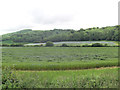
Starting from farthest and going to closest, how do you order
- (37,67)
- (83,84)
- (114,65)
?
(114,65) → (37,67) → (83,84)

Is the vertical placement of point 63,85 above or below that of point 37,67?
above

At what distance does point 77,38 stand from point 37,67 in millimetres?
74827

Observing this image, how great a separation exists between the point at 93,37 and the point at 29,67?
82068 millimetres

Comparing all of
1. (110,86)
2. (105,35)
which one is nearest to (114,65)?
(110,86)

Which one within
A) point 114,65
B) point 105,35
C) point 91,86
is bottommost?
point 114,65

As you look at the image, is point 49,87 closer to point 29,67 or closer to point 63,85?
point 63,85

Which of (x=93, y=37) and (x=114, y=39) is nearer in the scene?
(x=114, y=39)

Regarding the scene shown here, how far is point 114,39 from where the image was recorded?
81.1 meters

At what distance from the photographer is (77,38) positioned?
3474 inches

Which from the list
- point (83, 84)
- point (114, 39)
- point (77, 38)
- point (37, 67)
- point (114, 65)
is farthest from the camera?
point (77, 38)

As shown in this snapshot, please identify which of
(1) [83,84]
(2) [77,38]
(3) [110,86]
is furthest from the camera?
(2) [77,38]

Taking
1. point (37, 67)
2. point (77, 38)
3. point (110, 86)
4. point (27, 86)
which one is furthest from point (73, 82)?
point (77, 38)

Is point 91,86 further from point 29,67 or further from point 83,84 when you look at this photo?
point 29,67

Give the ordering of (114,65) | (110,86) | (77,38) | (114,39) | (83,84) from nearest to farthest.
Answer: (110,86), (83,84), (114,65), (114,39), (77,38)
